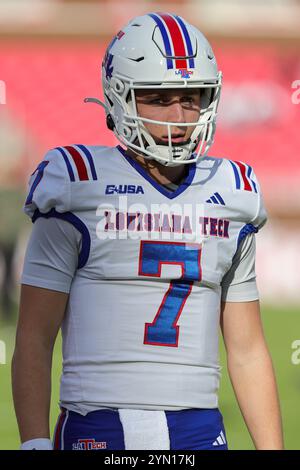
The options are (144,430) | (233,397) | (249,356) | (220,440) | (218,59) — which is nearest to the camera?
(144,430)

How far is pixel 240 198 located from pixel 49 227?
0.60m

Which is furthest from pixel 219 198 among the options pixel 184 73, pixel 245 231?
pixel 184 73

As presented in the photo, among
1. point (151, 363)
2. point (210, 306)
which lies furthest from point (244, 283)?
point (151, 363)

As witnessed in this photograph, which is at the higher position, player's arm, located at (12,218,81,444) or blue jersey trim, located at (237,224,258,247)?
blue jersey trim, located at (237,224,258,247)

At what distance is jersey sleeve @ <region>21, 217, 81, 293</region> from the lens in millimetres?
3029

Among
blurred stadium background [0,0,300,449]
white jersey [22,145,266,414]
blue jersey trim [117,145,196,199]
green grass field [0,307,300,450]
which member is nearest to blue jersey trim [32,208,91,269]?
white jersey [22,145,266,414]

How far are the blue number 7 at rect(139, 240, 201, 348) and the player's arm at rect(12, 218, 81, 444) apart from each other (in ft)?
0.67

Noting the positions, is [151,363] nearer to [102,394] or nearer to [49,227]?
[102,394]

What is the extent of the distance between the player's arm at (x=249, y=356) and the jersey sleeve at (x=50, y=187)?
1.90 feet

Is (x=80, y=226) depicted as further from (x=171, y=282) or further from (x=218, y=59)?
(x=218, y=59)

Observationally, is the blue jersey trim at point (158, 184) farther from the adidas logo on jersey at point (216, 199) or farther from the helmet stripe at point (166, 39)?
the helmet stripe at point (166, 39)

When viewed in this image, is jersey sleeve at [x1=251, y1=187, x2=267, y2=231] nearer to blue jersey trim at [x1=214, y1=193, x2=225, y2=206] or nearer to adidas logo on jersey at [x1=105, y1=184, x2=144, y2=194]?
blue jersey trim at [x1=214, y1=193, x2=225, y2=206]

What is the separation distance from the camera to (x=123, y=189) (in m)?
3.15

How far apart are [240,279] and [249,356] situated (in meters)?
0.23
